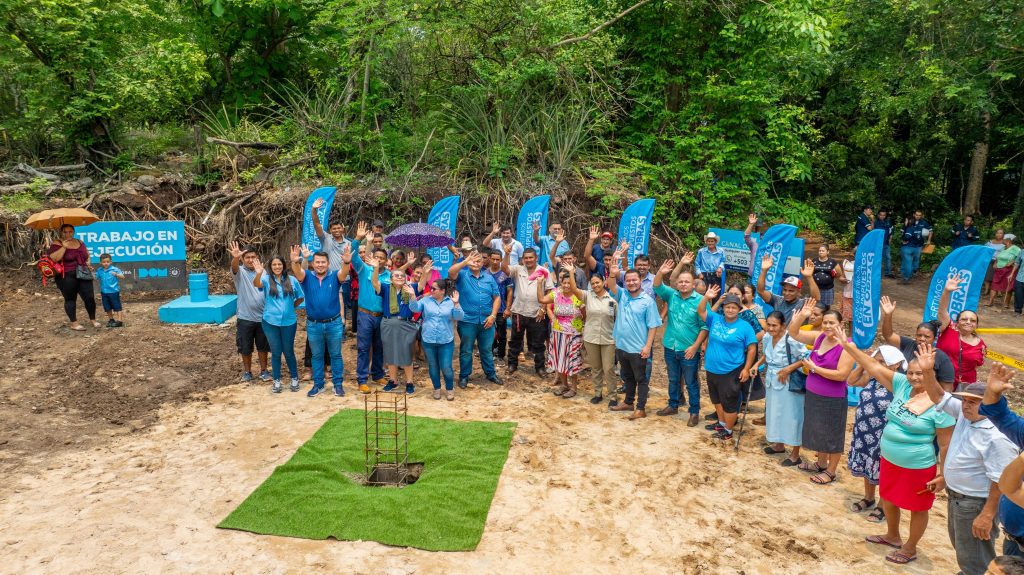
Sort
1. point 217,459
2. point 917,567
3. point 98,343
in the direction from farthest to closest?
point 98,343 < point 217,459 < point 917,567

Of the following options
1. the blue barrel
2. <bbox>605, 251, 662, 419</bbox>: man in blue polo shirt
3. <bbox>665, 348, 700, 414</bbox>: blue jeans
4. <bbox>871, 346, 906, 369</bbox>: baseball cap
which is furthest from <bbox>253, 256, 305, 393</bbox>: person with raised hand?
<bbox>871, 346, 906, 369</bbox>: baseball cap

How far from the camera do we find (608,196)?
503 inches

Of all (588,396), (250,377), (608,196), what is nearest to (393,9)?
(608,196)

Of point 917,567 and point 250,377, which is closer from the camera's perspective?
point 917,567

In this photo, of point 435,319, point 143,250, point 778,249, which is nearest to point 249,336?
point 435,319

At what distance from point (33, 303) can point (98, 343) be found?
3.47m

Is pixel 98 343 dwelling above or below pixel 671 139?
below

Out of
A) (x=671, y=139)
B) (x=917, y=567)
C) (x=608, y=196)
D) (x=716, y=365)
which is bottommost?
(x=917, y=567)

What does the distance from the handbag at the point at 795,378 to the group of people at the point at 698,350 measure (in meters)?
0.01

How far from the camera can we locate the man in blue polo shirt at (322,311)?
25.9ft

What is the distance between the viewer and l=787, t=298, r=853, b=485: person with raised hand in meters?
5.92

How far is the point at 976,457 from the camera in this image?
3.99 m

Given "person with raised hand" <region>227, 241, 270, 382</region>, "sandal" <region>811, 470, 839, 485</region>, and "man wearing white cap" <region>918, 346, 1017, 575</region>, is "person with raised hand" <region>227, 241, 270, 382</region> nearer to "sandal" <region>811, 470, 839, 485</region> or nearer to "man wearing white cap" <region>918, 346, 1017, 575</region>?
"sandal" <region>811, 470, 839, 485</region>

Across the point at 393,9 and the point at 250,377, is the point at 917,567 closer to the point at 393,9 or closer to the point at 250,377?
the point at 250,377
